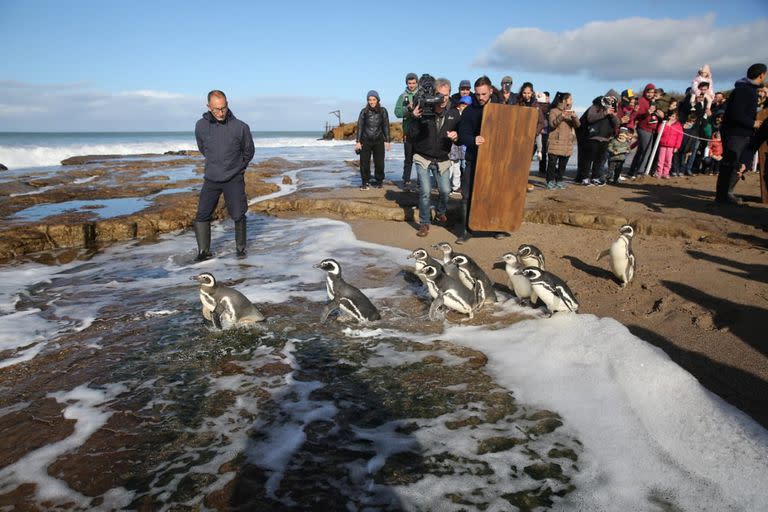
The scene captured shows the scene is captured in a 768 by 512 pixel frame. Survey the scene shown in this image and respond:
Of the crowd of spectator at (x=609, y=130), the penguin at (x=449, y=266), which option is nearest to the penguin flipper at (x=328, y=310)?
the penguin at (x=449, y=266)

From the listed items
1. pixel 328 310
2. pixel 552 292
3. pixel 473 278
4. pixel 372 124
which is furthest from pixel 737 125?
pixel 328 310

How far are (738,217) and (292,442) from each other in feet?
26.4

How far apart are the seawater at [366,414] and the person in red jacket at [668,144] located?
9170 mm

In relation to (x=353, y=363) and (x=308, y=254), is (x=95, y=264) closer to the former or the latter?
(x=308, y=254)

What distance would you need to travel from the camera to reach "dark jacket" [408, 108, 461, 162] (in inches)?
305

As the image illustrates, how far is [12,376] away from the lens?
13.4ft

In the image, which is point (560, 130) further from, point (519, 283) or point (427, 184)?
point (519, 283)

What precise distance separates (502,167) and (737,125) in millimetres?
4222

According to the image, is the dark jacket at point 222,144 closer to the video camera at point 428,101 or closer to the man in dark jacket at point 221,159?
the man in dark jacket at point 221,159

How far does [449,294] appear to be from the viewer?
5168mm

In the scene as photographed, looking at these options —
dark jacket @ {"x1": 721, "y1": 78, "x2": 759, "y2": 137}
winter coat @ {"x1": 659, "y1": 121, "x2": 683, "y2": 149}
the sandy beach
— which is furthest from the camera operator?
winter coat @ {"x1": 659, "y1": 121, "x2": 683, "y2": 149}

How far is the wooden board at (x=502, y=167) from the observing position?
7.24m

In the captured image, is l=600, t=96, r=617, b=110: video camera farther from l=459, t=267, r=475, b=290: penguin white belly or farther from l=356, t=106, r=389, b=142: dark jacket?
l=459, t=267, r=475, b=290: penguin white belly

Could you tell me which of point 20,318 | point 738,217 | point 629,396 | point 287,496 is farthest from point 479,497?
point 738,217
